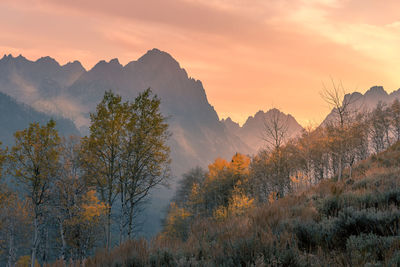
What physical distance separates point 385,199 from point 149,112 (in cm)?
1967

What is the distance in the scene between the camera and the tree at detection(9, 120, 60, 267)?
66.1ft

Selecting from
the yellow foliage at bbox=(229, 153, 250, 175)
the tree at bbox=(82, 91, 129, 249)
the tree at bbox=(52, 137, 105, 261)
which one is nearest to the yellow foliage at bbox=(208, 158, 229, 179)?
the yellow foliage at bbox=(229, 153, 250, 175)

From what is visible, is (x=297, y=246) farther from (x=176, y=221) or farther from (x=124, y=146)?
(x=176, y=221)

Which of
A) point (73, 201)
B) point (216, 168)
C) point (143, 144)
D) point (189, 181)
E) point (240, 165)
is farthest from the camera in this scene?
point (189, 181)

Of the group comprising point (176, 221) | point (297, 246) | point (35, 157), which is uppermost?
point (35, 157)

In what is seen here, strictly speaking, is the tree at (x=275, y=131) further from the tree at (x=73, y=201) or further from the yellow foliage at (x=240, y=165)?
the tree at (x=73, y=201)

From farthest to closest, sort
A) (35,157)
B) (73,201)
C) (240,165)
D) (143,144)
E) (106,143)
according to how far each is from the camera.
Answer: (240,165)
(73,201)
(143,144)
(106,143)
(35,157)

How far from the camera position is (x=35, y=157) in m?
20.7

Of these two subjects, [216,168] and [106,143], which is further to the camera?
[216,168]

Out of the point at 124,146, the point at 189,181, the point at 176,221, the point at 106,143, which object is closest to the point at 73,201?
the point at 106,143

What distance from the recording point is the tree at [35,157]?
66.1 feet

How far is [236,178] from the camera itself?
50.2 metres

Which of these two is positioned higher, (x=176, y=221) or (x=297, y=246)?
(x=297, y=246)

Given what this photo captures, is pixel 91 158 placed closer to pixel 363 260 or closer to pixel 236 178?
pixel 363 260
